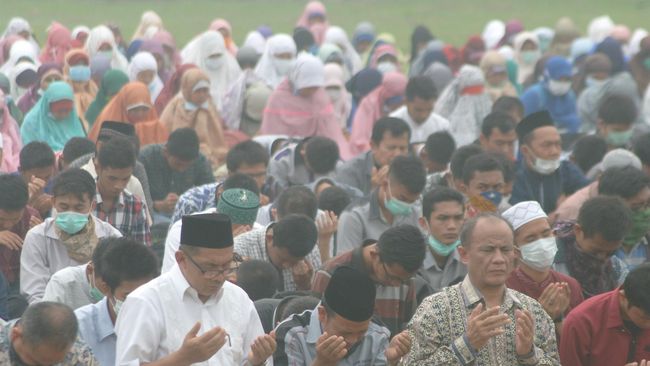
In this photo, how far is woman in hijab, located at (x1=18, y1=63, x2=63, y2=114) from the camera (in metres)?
16.9

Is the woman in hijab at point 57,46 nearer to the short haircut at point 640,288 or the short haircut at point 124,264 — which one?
the short haircut at point 124,264

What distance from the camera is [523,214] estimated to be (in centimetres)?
892

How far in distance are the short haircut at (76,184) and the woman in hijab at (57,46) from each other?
38.2 feet

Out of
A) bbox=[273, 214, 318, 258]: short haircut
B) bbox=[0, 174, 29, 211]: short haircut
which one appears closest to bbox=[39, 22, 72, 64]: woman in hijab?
bbox=[0, 174, 29, 211]: short haircut

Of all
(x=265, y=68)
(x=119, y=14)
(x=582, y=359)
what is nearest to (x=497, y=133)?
(x=582, y=359)

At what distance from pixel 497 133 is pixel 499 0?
111ft

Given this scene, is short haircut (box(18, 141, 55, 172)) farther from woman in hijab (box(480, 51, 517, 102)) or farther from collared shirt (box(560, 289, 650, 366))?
woman in hijab (box(480, 51, 517, 102))

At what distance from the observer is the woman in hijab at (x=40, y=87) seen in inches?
664

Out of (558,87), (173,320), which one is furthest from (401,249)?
(558,87)

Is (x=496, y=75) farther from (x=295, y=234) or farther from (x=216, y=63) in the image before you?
(x=295, y=234)

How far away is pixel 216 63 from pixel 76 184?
10795 millimetres

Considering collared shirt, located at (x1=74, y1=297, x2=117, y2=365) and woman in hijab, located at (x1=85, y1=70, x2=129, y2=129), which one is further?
woman in hijab, located at (x1=85, y1=70, x2=129, y2=129)

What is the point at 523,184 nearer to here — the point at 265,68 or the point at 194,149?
the point at 194,149

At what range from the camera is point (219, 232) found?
22.7 feet
